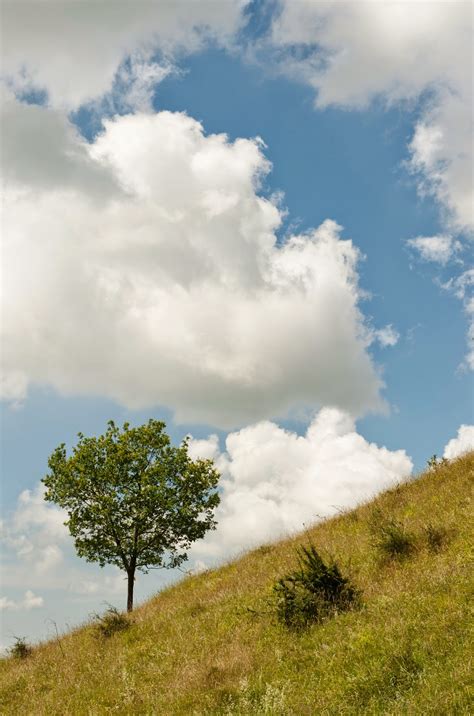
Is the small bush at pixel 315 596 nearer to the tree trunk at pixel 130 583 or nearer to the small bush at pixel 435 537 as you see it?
the small bush at pixel 435 537

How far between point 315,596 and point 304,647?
149 cm

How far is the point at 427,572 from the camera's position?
38.0ft

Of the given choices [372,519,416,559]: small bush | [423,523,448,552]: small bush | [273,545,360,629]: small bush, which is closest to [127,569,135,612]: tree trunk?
[273,545,360,629]: small bush

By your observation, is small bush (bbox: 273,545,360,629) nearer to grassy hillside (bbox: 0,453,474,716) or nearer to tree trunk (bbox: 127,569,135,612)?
grassy hillside (bbox: 0,453,474,716)

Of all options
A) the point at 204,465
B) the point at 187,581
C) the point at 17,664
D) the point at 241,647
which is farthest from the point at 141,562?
the point at 241,647

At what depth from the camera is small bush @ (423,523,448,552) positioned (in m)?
13.0

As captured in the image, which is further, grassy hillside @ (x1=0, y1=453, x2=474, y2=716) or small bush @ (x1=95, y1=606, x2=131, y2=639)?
small bush @ (x1=95, y1=606, x2=131, y2=639)

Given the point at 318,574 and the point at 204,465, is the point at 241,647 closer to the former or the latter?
the point at 318,574

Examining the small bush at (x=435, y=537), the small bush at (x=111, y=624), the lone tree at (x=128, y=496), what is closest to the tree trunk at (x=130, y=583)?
the lone tree at (x=128, y=496)

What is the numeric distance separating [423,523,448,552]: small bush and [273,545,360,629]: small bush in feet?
7.39

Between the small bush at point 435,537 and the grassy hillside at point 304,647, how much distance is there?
1.4 inches

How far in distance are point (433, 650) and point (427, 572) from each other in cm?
303

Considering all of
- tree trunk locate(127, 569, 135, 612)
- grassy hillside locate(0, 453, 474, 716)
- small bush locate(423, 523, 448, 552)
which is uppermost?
tree trunk locate(127, 569, 135, 612)

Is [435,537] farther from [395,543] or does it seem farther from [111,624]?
[111,624]
